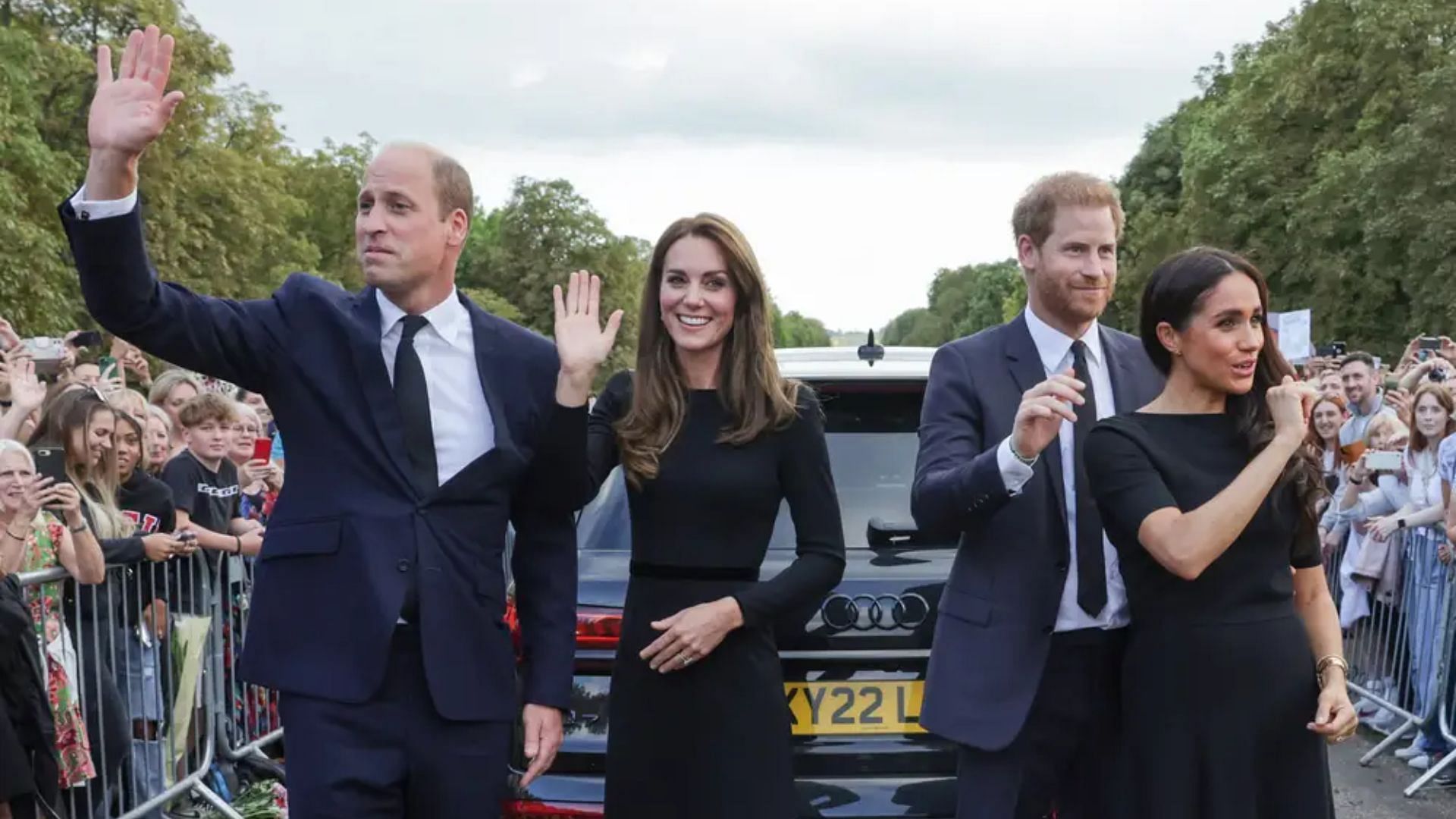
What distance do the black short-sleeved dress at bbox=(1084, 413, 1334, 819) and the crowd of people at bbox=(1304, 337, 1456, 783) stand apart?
17.8ft

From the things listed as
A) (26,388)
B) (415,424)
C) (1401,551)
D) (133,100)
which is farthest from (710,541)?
(1401,551)

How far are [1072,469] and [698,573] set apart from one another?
0.94 metres

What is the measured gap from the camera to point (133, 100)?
3.44 m

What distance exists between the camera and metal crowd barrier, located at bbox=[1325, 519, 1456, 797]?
964 cm

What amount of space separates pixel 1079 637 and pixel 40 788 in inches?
145

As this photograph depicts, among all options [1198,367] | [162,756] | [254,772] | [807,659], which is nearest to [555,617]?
[807,659]

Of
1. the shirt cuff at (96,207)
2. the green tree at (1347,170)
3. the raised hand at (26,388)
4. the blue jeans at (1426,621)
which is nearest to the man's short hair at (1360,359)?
the blue jeans at (1426,621)

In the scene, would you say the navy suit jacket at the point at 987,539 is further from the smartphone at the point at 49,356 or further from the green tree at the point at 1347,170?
the green tree at the point at 1347,170

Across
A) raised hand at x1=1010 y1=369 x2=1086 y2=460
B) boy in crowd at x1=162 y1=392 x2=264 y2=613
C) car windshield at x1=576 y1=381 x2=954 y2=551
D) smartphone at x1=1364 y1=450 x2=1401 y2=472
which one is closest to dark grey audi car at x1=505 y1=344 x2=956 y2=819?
car windshield at x1=576 y1=381 x2=954 y2=551

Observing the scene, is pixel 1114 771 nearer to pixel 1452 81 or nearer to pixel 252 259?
pixel 1452 81

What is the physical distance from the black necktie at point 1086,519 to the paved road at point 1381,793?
4136 millimetres

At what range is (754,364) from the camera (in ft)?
14.8

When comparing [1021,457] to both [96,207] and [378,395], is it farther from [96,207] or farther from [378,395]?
[96,207]

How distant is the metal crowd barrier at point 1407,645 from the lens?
31.6 feet
